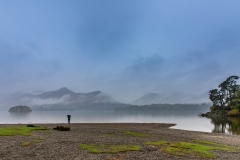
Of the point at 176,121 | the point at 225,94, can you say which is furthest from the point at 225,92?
the point at 176,121

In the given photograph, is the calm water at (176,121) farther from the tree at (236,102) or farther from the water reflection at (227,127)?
the tree at (236,102)

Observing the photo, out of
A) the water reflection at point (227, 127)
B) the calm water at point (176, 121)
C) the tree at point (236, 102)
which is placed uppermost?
the tree at point (236, 102)

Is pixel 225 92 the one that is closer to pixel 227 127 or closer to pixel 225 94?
pixel 225 94

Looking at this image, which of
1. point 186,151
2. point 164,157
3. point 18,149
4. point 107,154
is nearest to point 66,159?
point 107,154

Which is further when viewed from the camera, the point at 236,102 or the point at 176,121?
the point at 236,102

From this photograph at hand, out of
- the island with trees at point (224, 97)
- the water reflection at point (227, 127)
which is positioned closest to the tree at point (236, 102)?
the island with trees at point (224, 97)

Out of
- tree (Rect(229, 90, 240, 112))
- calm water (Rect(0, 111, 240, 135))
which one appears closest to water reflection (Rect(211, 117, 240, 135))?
A: calm water (Rect(0, 111, 240, 135))

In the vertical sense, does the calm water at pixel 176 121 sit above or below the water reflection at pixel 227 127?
below

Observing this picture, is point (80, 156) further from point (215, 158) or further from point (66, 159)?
point (215, 158)

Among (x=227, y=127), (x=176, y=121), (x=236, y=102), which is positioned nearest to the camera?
(x=227, y=127)

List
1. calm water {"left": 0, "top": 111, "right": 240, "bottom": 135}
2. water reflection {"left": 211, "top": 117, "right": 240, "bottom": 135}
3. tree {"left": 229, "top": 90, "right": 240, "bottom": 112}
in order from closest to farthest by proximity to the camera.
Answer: water reflection {"left": 211, "top": 117, "right": 240, "bottom": 135}
calm water {"left": 0, "top": 111, "right": 240, "bottom": 135}
tree {"left": 229, "top": 90, "right": 240, "bottom": 112}

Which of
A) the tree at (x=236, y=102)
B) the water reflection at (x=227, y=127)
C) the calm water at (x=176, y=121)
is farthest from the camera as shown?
the tree at (x=236, y=102)

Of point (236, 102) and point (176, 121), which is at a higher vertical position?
point (236, 102)

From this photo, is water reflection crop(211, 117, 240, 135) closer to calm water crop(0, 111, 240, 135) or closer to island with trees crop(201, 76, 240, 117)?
calm water crop(0, 111, 240, 135)
